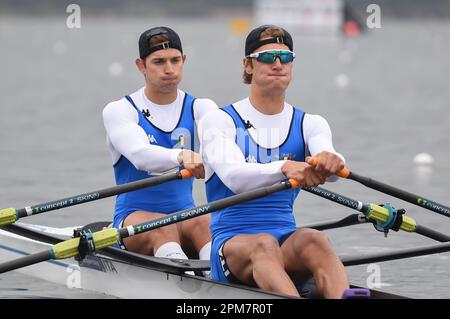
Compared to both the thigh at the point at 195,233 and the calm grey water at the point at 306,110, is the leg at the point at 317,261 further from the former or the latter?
the calm grey water at the point at 306,110

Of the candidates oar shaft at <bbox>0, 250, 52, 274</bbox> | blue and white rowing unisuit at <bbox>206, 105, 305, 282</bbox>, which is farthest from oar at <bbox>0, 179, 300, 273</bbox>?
blue and white rowing unisuit at <bbox>206, 105, 305, 282</bbox>

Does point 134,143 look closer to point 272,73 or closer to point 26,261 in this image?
point 26,261

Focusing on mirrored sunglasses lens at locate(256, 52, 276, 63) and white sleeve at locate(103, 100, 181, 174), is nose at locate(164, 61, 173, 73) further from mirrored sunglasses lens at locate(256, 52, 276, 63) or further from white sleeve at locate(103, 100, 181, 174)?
mirrored sunglasses lens at locate(256, 52, 276, 63)

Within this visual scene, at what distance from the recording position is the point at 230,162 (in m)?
8.76

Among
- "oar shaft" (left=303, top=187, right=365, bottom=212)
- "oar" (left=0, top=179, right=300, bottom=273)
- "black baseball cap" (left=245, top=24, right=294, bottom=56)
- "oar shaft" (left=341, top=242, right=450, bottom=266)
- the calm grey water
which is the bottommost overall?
the calm grey water

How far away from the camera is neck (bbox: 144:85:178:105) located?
10594mm

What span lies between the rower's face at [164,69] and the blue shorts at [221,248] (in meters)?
1.88

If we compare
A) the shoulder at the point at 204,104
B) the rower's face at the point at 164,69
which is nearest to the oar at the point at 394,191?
the shoulder at the point at 204,104

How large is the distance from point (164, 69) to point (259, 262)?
7.95 feet

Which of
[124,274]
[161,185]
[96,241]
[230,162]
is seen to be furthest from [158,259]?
[230,162]

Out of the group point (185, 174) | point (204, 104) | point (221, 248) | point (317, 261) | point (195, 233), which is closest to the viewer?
point (317, 261)

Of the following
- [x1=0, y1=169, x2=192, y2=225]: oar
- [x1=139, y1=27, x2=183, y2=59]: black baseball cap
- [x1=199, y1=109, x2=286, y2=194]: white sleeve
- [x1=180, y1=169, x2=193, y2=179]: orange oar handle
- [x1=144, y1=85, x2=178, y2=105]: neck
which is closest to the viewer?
[x1=199, y1=109, x2=286, y2=194]: white sleeve

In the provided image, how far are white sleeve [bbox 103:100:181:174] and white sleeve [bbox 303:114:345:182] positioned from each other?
1350 millimetres
